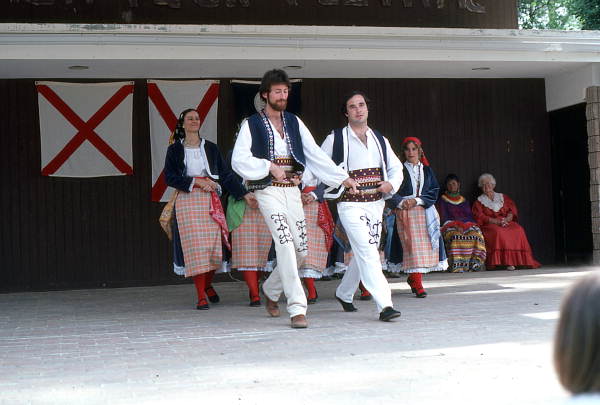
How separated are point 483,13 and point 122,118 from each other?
4642mm

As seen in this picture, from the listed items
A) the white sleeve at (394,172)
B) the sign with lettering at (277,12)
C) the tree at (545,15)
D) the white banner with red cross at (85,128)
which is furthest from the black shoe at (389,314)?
the tree at (545,15)

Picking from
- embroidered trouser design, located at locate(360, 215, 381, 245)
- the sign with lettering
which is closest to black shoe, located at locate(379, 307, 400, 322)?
embroidered trouser design, located at locate(360, 215, 381, 245)

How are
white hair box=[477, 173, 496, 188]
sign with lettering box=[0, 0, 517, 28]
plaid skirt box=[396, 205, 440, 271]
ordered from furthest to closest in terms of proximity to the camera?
white hair box=[477, 173, 496, 188], sign with lettering box=[0, 0, 517, 28], plaid skirt box=[396, 205, 440, 271]

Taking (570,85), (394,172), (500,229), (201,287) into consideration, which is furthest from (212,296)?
(570,85)

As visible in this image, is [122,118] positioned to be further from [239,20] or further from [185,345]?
[185,345]

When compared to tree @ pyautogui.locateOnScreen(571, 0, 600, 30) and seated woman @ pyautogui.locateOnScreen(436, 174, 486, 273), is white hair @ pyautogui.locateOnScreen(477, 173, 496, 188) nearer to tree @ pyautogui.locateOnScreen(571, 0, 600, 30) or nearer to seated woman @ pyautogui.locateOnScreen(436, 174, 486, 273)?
seated woman @ pyautogui.locateOnScreen(436, 174, 486, 273)

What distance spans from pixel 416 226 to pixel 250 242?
5.14ft

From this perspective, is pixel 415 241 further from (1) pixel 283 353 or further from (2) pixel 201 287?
(1) pixel 283 353

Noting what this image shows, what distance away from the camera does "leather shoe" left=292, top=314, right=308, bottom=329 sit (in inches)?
222

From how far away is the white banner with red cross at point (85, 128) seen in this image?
9070 millimetres

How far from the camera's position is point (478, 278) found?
29.5ft

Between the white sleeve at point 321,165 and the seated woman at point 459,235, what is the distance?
422 cm

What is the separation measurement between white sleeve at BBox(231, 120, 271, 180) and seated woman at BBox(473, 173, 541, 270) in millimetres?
5048

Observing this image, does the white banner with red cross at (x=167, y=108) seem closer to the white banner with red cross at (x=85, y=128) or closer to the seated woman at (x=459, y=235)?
the white banner with red cross at (x=85, y=128)
